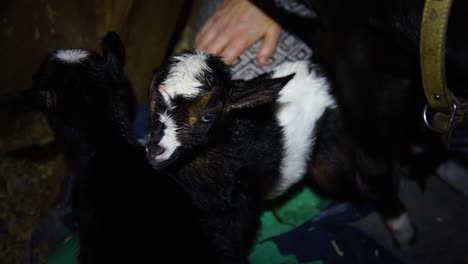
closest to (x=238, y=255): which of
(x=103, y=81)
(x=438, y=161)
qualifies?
(x=103, y=81)

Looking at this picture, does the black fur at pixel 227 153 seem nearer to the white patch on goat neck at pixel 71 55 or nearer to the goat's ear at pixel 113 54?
the goat's ear at pixel 113 54

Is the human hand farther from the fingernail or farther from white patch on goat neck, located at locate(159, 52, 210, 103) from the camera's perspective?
white patch on goat neck, located at locate(159, 52, 210, 103)

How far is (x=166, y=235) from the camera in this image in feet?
5.93

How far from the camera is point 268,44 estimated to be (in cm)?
297

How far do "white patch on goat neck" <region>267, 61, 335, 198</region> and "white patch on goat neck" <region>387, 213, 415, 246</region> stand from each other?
64 centimetres

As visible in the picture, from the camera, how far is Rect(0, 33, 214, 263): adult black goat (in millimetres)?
1808

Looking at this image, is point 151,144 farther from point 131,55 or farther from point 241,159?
point 131,55

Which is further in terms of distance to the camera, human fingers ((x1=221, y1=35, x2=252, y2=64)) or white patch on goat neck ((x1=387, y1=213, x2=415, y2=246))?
human fingers ((x1=221, y1=35, x2=252, y2=64))

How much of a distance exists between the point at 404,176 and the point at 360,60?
54.9 inches

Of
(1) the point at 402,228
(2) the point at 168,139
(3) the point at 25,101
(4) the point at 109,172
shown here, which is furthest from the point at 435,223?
(3) the point at 25,101

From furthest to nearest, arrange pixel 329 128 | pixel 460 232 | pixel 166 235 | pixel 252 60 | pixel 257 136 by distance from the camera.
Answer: pixel 252 60, pixel 460 232, pixel 329 128, pixel 257 136, pixel 166 235

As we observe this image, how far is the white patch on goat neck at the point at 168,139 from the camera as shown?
74.8 inches

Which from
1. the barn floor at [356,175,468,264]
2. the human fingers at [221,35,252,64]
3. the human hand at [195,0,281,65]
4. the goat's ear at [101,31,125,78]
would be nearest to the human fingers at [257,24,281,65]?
the human hand at [195,0,281,65]

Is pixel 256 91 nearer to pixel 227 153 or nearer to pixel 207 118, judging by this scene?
pixel 207 118
